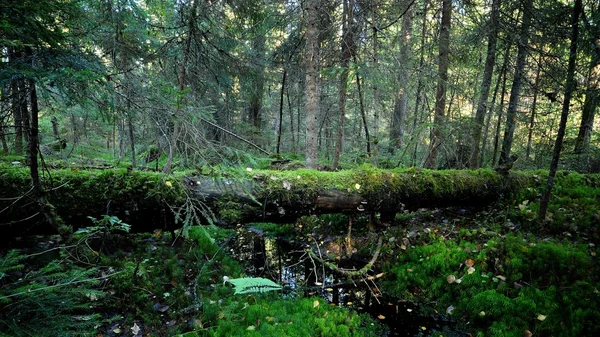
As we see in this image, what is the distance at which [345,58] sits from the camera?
9430 mm

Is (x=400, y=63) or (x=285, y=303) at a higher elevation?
(x=400, y=63)

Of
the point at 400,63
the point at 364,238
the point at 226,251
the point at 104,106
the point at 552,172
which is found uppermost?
the point at 400,63

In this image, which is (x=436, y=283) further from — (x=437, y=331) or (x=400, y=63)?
(x=400, y=63)

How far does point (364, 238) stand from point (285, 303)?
2.74m

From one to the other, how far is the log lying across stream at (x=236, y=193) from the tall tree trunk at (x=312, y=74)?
219 centimetres

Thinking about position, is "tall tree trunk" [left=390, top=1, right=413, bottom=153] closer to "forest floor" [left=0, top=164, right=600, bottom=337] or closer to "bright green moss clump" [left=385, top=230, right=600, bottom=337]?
"forest floor" [left=0, top=164, right=600, bottom=337]

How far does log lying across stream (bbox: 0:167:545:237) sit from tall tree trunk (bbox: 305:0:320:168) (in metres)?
2.19

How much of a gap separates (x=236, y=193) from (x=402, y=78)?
16.8ft

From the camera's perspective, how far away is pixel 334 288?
198 inches

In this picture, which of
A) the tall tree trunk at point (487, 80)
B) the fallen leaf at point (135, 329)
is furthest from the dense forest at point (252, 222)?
the tall tree trunk at point (487, 80)

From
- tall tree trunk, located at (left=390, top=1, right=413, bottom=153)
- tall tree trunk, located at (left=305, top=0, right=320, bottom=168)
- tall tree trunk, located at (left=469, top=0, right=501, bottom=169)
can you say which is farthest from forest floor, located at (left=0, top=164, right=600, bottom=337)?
tall tree trunk, located at (left=390, top=1, right=413, bottom=153)

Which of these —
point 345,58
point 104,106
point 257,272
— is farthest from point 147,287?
point 345,58

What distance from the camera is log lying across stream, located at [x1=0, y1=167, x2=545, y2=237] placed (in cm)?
420

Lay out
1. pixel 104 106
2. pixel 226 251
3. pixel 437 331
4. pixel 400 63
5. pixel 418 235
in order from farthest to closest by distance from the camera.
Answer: pixel 400 63 < pixel 226 251 < pixel 418 235 < pixel 437 331 < pixel 104 106
